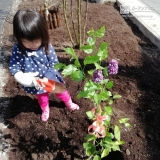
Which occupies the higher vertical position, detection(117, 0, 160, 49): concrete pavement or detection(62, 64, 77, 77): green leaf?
detection(62, 64, 77, 77): green leaf

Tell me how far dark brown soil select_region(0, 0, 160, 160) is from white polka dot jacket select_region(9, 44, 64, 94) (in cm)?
39

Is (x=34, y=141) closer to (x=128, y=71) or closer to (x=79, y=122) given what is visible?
(x=79, y=122)

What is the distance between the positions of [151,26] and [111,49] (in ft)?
2.75

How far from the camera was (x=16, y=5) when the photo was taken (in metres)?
4.52

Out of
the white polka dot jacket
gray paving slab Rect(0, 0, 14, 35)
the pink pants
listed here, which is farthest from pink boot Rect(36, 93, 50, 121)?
gray paving slab Rect(0, 0, 14, 35)

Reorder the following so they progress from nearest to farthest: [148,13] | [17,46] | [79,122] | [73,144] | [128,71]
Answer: [17,46], [73,144], [79,122], [128,71], [148,13]

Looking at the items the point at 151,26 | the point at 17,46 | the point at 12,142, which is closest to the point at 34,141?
the point at 12,142

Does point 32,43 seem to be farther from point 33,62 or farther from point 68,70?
point 68,70

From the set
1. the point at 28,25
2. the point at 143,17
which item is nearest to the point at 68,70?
the point at 28,25

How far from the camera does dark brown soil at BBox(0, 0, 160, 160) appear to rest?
174 centimetres

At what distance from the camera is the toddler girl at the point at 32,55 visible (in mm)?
1404

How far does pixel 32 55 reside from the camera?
1.64 meters

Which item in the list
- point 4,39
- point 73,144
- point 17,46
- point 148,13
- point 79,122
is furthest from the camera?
point 148,13

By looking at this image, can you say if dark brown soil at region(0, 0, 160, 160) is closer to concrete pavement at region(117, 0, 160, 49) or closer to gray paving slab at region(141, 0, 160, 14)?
concrete pavement at region(117, 0, 160, 49)
